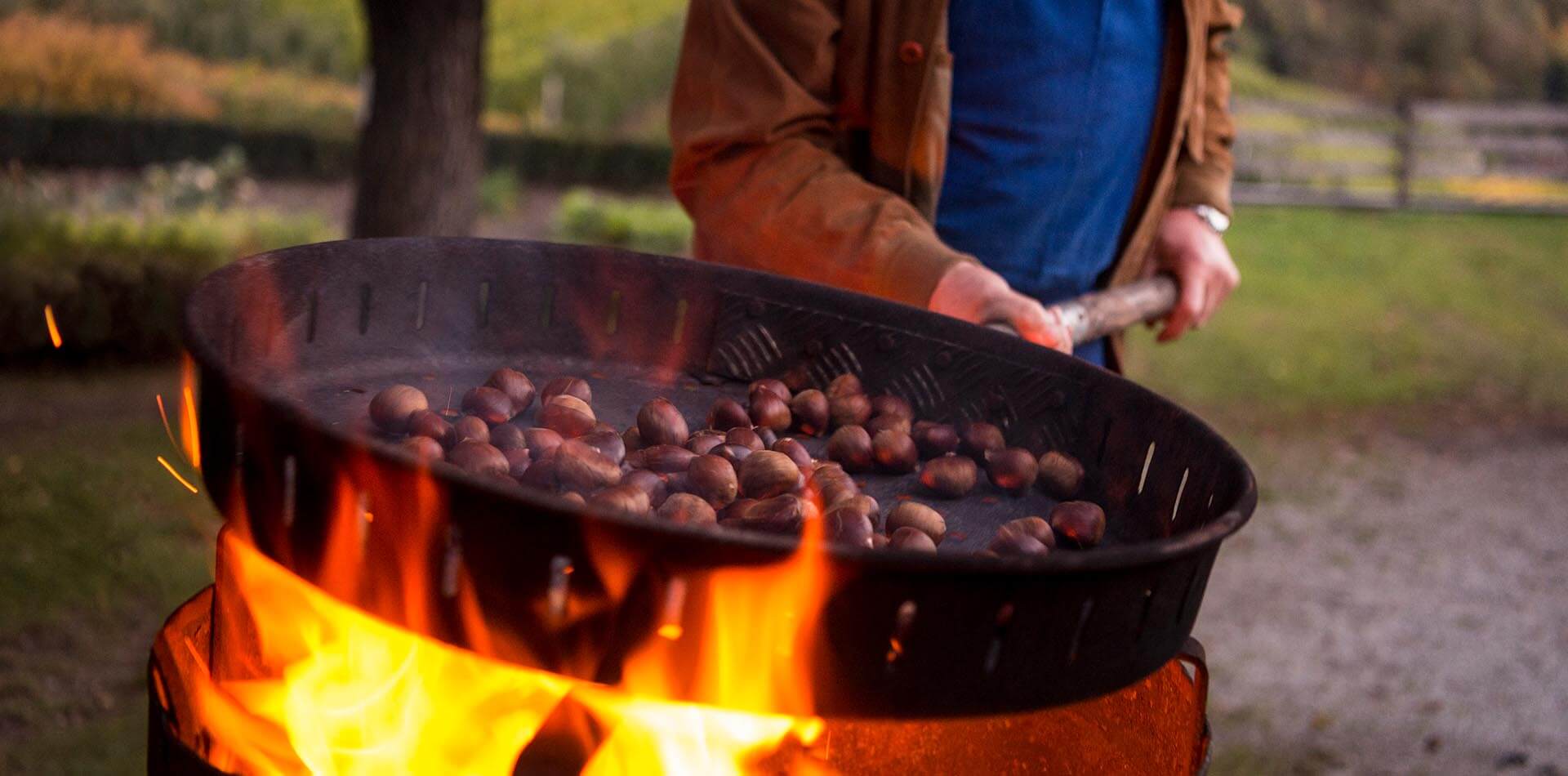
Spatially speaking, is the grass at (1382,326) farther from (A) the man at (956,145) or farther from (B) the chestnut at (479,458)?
(B) the chestnut at (479,458)

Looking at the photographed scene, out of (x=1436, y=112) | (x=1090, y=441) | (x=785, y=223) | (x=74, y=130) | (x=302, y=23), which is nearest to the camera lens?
(x=1090, y=441)

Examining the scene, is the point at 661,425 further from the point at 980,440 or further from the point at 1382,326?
the point at 1382,326

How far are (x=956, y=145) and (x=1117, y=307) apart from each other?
1.48 ft

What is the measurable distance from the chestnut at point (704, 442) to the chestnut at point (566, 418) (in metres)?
0.13

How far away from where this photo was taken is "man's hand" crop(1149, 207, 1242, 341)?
290 centimetres

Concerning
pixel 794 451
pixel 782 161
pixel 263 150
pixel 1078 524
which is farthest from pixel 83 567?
pixel 263 150

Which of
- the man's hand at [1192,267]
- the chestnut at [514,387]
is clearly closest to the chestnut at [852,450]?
the chestnut at [514,387]

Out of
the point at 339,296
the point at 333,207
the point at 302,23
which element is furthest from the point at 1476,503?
the point at 302,23

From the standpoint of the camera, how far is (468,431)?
178cm

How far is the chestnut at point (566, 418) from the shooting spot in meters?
1.89

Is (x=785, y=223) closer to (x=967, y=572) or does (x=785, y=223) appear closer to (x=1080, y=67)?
(x=1080, y=67)

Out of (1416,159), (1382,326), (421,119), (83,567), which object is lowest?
(1382,326)

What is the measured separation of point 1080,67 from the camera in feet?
8.82

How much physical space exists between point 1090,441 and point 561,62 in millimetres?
14316
